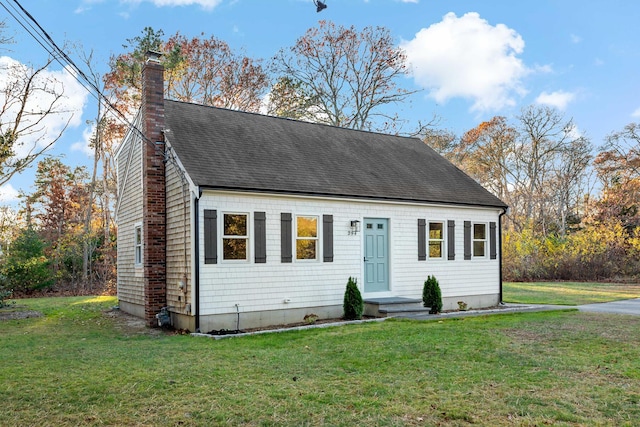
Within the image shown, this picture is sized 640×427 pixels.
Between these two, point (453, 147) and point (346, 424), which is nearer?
point (346, 424)

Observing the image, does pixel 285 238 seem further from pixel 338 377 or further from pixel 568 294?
pixel 568 294

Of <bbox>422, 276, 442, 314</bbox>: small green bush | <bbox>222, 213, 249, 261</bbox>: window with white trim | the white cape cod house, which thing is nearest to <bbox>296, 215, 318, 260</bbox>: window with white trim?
the white cape cod house

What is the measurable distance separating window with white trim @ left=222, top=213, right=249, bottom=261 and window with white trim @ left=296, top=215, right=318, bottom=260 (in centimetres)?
128

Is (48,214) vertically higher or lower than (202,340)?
higher

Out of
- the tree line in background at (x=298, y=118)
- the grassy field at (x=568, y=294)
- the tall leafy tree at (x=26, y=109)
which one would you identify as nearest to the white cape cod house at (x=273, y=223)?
the grassy field at (x=568, y=294)

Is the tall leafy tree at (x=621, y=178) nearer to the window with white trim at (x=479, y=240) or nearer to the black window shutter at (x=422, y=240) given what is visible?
the window with white trim at (x=479, y=240)

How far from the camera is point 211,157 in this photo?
1131 centimetres

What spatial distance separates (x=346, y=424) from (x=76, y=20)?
65.3 feet

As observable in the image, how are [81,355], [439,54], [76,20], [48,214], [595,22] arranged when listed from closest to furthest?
[81,355] → [595,22] → [76,20] → [439,54] → [48,214]

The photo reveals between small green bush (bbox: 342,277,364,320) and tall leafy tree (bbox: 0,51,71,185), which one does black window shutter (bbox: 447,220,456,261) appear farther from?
tall leafy tree (bbox: 0,51,71,185)

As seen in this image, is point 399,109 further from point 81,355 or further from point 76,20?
point 81,355

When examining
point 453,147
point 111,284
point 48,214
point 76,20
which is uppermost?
point 76,20

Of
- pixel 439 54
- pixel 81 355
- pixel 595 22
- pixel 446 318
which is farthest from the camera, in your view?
pixel 439 54

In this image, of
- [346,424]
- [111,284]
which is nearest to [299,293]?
[346,424]
